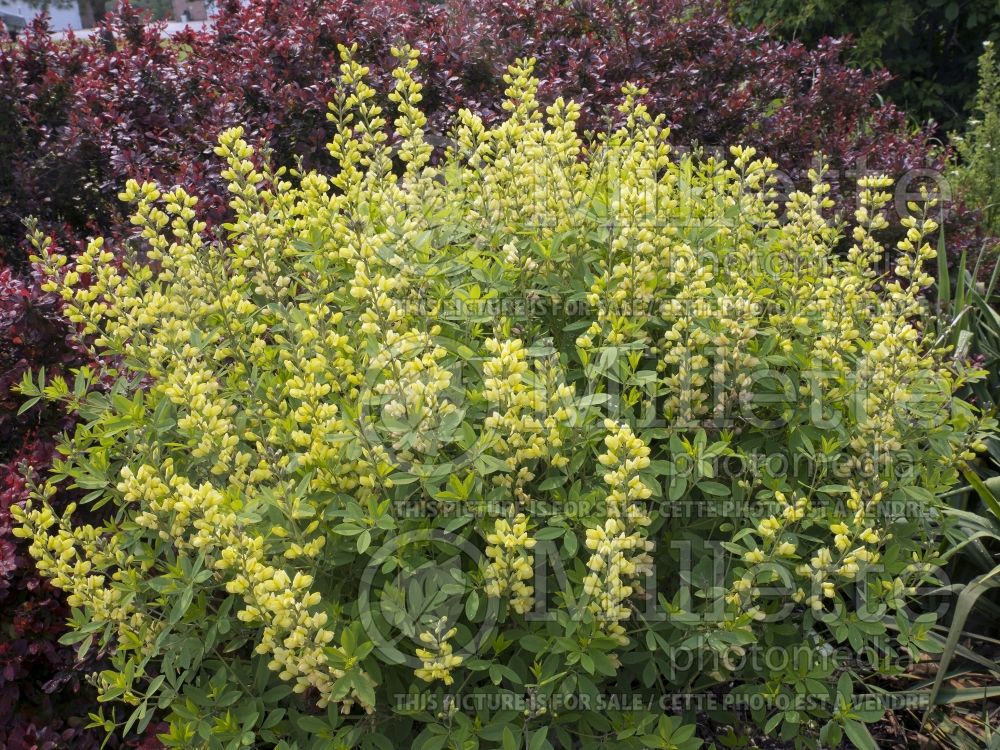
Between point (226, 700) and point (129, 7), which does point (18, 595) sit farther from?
point (129, 7)

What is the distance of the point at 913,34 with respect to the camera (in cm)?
932

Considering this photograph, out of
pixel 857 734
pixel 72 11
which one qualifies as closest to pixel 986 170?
pixel 857 734

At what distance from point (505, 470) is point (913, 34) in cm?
898

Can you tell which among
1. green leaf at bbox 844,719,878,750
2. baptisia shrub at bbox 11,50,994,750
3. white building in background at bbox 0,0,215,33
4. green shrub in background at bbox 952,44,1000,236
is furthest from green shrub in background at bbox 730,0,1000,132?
white building in background at bbox 0,0,215,33

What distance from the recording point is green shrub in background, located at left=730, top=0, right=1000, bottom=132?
8828 millimetres

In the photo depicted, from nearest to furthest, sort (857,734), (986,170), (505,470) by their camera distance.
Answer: (505,470) < (857,734) < (986,170)

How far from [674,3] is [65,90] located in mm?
3452

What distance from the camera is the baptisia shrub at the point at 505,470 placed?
84.4 inches

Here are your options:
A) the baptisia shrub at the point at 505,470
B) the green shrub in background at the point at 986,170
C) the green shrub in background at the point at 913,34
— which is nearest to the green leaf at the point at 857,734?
the baptisia shrub at the point at 505,470

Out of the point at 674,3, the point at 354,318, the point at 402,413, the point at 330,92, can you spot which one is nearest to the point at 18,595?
the point at 354,318

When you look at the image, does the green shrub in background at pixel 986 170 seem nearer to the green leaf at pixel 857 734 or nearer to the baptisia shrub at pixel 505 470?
the baptisia shrub at pixel 505 470

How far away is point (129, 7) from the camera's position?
17.9ft

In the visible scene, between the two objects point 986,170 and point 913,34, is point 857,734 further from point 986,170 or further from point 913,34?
point 913,34

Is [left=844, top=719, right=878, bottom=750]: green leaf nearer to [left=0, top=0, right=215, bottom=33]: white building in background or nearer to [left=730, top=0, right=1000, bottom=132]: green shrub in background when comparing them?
[left=730, top=0, right=1000, bottom=132]: green shrub in background
